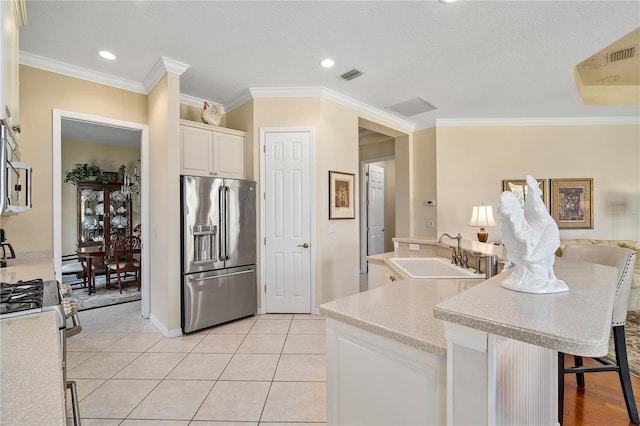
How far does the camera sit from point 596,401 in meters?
1.93

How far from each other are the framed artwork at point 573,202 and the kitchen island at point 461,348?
409 centimetres

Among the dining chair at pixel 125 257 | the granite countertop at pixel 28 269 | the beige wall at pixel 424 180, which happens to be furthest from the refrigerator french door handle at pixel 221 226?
the beige wall at pixel 424 180

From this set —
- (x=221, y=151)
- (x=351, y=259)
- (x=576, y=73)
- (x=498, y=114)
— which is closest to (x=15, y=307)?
(x=221, y=151)

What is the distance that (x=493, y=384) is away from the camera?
77 cm

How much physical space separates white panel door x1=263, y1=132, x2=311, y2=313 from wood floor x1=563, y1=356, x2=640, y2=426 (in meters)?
2.38

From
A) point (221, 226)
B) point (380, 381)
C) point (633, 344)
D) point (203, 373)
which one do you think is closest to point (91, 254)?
point (221, 226)

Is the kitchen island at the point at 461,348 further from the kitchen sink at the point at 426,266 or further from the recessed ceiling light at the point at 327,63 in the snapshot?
the recessed ceiling light at the point at 327,63

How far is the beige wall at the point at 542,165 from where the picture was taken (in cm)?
452

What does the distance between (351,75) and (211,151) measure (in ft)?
5.81

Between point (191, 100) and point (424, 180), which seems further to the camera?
point (424, 180)

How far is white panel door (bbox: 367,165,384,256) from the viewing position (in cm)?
591

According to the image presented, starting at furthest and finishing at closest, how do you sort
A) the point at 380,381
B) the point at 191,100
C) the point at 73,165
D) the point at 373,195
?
the point at 373,195, the point at 73,165, the point at 191,100, the point at 380,381

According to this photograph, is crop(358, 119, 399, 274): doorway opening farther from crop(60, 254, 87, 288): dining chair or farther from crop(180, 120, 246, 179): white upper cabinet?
crop(60, 254, 87, 288): dining chair

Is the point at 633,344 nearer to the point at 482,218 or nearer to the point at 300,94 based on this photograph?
the point at 482,218
